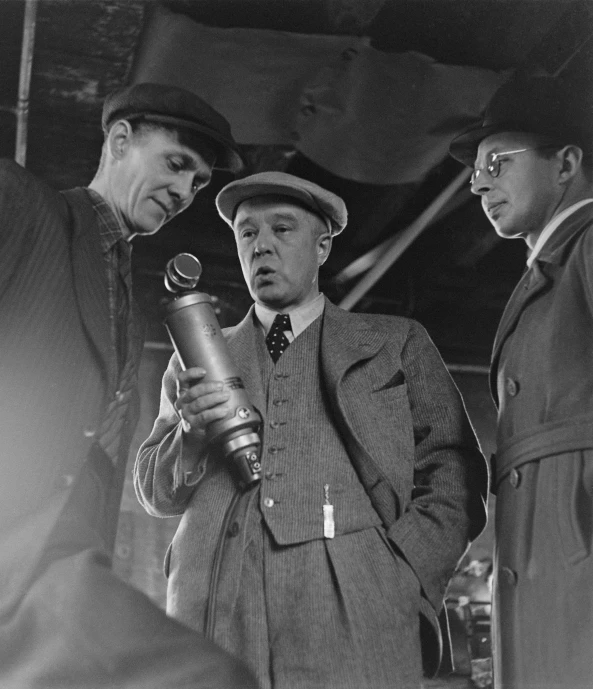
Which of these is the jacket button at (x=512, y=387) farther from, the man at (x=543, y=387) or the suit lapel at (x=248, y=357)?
the suit lapel at (x=248, y=357)

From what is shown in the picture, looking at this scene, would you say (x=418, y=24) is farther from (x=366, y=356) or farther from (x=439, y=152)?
(x=366, y=356)

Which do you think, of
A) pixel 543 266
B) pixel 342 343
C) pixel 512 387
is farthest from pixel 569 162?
pixel 342 343

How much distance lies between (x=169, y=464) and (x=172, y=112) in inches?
28.3

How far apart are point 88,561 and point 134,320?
58 cm

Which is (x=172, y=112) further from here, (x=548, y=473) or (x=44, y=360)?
(x=548, y=473)

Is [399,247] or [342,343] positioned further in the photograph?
[399,247]

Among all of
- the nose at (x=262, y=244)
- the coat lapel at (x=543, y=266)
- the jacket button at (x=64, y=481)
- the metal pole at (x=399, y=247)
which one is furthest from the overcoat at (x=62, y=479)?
the metal pole at (x=399, y=247)

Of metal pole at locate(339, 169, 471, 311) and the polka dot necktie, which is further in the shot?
metal pole at locate(339, 169, 471, 311)

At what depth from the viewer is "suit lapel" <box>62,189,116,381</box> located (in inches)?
66.9

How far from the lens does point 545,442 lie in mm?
1803

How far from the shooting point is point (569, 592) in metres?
1.69

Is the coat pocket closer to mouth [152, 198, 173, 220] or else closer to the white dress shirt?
the white dress shirt

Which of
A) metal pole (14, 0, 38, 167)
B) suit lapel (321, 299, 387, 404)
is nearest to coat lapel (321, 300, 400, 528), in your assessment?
suit lapel (321, 299, 387, 404)

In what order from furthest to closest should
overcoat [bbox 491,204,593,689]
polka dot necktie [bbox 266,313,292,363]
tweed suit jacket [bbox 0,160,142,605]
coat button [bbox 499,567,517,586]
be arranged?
polka dot necktie [bbox 266,313,292,363] < coat button [bbox 499,567,517,586] < overcoat [bbox 491,204,593,689] < tweed suit jacket [bbox 0,160,142,605]
